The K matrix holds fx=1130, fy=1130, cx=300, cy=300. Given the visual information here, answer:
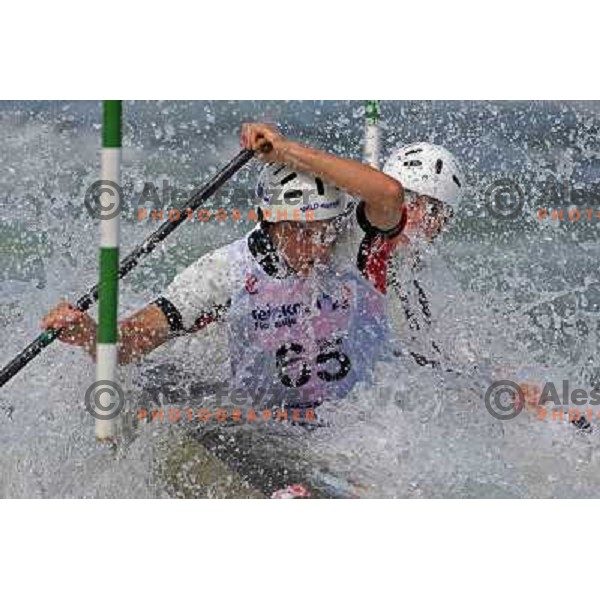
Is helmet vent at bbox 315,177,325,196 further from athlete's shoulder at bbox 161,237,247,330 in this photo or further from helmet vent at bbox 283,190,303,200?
athlete's shoulder at bbox 161,237,247,330

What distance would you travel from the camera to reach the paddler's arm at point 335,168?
2830mm

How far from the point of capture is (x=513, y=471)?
3264 millimetres

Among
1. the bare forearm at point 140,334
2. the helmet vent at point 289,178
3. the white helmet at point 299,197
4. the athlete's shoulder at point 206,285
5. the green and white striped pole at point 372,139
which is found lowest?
the bare forearm at point 140,334

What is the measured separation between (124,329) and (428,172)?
114 centimetres

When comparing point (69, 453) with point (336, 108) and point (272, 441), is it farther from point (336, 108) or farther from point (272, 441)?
point (336, 108)

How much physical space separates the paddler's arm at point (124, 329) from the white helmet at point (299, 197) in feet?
1.42

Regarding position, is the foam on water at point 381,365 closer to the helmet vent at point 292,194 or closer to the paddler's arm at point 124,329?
the paddler's arm at point 124,329

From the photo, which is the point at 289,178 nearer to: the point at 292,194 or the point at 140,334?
the point at 292,194

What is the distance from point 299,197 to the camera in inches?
116

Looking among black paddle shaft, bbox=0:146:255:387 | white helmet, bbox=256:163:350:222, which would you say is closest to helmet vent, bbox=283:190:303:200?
white helmet, bbox=256:163:350:222

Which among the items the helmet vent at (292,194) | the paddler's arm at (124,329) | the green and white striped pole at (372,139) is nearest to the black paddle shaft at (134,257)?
the paddler's arm at (124,329)

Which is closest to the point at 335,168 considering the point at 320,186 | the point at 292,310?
the point at 320,186

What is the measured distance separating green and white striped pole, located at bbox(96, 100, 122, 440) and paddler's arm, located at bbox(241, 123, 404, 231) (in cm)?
36

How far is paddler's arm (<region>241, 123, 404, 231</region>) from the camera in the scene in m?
2.83
